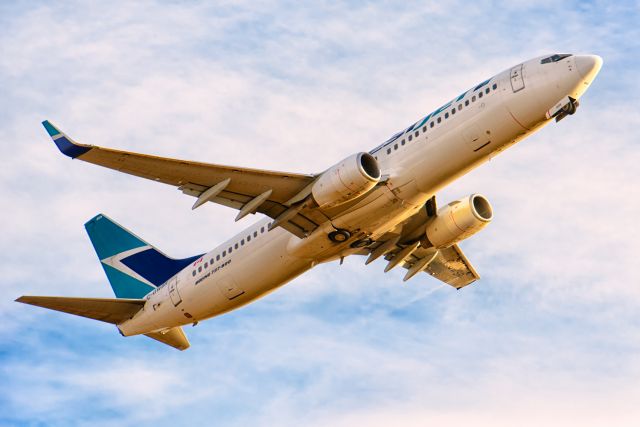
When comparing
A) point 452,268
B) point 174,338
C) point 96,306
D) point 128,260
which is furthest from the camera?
point 452,268

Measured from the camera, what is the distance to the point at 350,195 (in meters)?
41.1

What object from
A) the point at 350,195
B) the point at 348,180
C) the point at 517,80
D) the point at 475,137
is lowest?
the point at 350,195

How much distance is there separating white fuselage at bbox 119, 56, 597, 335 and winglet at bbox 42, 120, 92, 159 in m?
10.2

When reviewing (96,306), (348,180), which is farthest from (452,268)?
(96,306)

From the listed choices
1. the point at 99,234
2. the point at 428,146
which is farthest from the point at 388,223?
the point at 99,234

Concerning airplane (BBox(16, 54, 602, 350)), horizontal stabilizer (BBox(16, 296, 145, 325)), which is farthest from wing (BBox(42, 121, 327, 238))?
horizontal stabilizer (BBox(16, 296, 145, 325))

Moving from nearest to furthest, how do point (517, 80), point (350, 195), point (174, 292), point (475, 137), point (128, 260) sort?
point (350, 195), point (475, 137), point (517, 80), point (174, 292), point (128, 260)

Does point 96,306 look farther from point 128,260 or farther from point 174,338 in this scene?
point 128,260

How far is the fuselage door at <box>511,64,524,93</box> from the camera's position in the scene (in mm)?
41875

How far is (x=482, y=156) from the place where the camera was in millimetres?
42438

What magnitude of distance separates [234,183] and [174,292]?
864 cm

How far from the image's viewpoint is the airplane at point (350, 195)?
136 feet

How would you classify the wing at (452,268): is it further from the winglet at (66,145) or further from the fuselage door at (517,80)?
the winglet at (66,145)

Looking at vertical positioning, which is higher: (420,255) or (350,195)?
(350,195)
